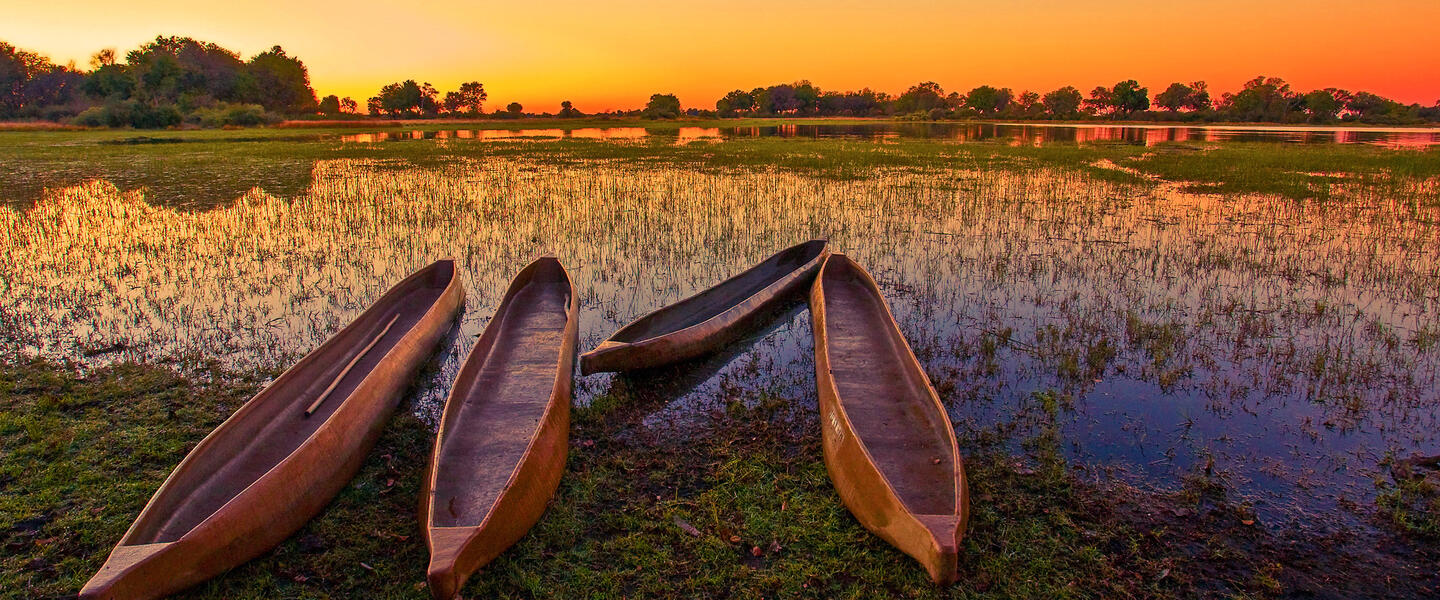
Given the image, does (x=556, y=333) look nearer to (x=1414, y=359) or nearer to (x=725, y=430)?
(x=725, y=430)

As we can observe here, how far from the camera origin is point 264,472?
436cm

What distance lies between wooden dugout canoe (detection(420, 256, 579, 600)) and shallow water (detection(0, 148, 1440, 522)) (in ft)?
1.91

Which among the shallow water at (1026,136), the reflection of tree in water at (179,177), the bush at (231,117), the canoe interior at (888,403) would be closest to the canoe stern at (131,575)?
the canoe interior at (888,403)

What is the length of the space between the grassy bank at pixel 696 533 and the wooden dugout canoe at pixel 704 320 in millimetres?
826

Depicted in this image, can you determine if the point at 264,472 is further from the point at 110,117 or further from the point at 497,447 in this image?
the point at 110,117

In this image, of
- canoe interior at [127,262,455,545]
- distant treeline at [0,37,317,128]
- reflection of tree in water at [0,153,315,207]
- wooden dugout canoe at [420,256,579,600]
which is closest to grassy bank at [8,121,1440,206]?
reflection of tree in water at [0,153,315,207]

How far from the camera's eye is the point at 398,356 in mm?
5816

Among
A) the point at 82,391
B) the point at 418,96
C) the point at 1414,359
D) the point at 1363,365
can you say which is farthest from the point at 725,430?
the point at 418,96

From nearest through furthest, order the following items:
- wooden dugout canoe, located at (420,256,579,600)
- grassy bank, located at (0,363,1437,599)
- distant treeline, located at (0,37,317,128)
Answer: wooden dugout canoe, located at (420,256,579,600) < grassy bank, located at (0,363,1437,599) < distant treeline, located at (0,37,317,128)

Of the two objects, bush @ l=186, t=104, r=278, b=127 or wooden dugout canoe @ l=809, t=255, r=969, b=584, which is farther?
bush @ l=186, t=104, r=278, b=127

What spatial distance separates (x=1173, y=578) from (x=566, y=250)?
359 inches

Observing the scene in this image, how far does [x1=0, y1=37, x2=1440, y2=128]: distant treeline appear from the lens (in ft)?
193

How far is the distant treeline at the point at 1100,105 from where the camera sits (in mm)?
79188

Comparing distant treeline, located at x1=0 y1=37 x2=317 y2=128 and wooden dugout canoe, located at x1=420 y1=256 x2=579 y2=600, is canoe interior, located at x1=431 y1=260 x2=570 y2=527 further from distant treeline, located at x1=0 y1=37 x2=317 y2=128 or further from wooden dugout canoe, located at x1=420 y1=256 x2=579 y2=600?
distant treeline, located at x1=0 y1=37 x2=317 y2=128
